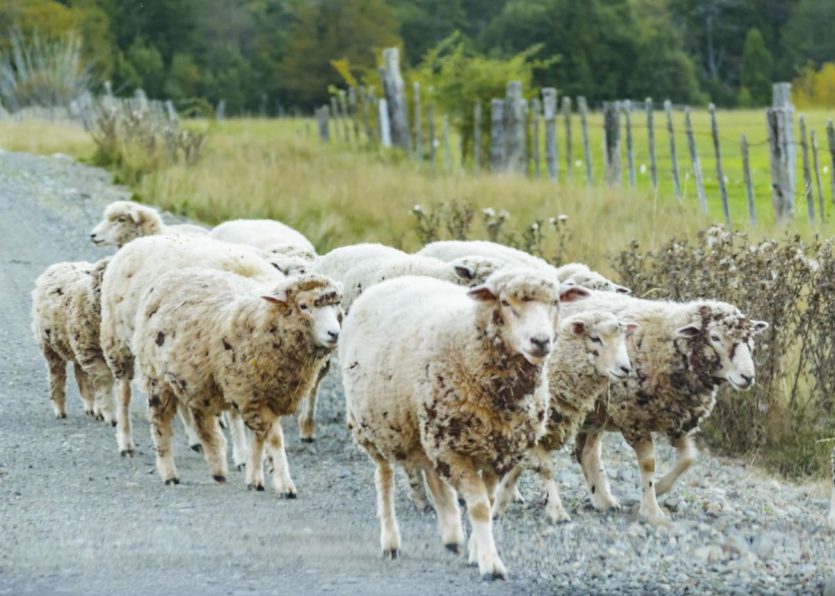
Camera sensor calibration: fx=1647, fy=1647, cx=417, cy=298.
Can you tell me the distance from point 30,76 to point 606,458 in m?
39.3

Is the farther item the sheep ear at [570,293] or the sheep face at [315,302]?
the sheep face at [315,302]

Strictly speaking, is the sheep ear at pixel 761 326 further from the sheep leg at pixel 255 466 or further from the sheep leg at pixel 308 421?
the sheep leg at pixel 308 421

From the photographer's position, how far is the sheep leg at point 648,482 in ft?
27.9

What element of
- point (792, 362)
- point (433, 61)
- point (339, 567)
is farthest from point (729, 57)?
point (339, 567)

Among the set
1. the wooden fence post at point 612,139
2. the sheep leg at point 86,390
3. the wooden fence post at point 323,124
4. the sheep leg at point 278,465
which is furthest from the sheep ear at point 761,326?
the wooden fence post at point 323,124

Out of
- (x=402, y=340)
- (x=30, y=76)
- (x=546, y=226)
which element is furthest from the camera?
(x=30, y=76)

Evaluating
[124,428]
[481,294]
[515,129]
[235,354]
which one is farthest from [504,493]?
[515,129]

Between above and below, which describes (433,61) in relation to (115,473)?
above

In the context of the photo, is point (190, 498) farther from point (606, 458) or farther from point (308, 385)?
point (606, 458)

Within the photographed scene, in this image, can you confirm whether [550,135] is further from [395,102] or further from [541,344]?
[541,344]

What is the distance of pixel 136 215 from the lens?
1266cm

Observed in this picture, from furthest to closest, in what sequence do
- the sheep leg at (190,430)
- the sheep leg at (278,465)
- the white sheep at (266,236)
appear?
the white sheep at (266,236)
the sheep leg at (190,430)
the sheep leg at (278,465)

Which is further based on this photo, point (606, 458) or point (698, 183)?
point (698, 183)

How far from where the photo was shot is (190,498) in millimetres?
8805
